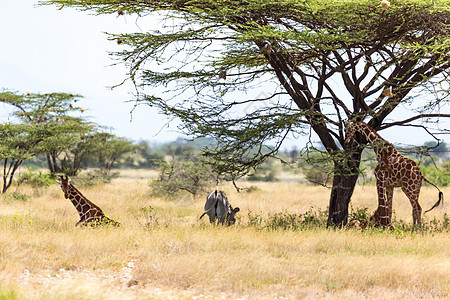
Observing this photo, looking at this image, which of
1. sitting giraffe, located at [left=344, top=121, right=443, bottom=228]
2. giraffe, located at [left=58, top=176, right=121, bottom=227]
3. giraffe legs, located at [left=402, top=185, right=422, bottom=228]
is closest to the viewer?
giraffe, located at [left=58, top=176, right=121, bottom=227]

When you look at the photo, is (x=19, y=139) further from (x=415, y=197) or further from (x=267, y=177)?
(x=267, y=177)

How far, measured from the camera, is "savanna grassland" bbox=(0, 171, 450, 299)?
5.95 metres

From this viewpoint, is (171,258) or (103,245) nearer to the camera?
(171,258)

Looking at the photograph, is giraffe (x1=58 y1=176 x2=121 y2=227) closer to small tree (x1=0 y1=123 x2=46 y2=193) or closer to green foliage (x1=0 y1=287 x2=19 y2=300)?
green foliage (x1=0 y1=287 x2=19 y2=300)

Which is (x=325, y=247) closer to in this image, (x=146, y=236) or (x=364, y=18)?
(x=146, y=236)

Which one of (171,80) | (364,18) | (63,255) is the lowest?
(63,255)

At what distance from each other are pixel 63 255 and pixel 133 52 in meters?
5.78

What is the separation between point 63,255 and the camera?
725 centimetres

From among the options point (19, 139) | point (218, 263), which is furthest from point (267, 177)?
point (218, 263)

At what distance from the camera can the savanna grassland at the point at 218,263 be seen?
595 centimetres

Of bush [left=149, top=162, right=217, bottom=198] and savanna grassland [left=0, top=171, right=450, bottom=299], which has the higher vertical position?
bush [left=149, top=162, right=217, bottom=198]

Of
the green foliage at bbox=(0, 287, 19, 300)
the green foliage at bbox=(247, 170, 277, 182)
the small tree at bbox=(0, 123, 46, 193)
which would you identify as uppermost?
the small tree at bbox=(0, 123, 46, 193)

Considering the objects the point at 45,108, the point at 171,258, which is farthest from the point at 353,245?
the point at 45,108

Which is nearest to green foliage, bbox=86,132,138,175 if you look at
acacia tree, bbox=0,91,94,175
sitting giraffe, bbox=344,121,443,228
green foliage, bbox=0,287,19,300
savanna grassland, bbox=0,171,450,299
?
acacia tree, bbox=0,91,94,175
